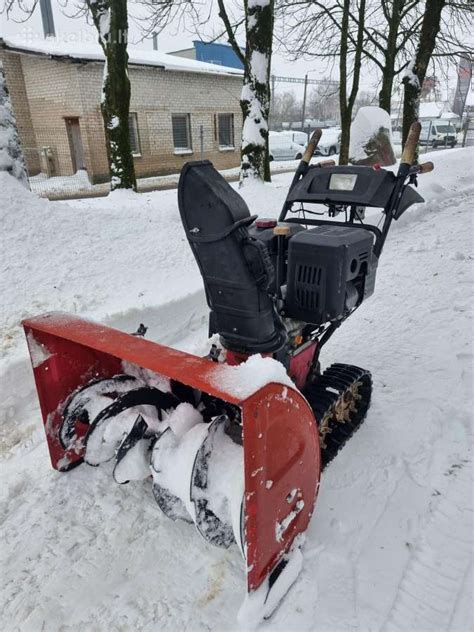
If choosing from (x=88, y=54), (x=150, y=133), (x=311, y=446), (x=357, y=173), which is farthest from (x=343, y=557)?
(x=150, y=133)

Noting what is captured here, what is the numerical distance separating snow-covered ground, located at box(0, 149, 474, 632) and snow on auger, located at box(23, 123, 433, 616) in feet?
0.61

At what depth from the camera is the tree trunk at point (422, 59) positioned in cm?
1210

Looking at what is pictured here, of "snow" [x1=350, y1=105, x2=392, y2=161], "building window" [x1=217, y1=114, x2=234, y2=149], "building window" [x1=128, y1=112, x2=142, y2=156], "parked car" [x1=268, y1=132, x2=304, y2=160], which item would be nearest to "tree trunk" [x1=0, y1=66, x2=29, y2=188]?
"snow" [x1=350, y1=105, x2=392, y2=161]

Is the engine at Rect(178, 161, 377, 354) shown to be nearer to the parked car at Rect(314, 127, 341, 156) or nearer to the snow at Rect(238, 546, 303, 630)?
the snow at Rect(238, 546, 303, 630)

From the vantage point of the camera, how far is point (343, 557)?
2.12 m

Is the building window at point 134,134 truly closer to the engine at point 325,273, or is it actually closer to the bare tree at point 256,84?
the bare tree at point 256,84

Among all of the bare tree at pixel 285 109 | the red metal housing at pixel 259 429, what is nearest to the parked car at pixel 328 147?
the red metal housing at pixel 259 429

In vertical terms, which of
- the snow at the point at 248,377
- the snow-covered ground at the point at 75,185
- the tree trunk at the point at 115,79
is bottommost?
the snow-covered ground at the point at 75,185

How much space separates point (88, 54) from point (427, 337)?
1639 centimetres

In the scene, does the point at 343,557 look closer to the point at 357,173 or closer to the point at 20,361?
the point at 357,173

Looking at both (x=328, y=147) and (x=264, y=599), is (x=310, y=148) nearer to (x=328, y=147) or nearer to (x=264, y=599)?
(x=264, y=599)

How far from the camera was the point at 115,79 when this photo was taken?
7.47m

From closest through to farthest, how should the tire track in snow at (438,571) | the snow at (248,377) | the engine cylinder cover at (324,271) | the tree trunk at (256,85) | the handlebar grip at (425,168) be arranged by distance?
1. the snow at (248,377)
2. the tire track in snow at (438,571)
3. the engine cylinder cover at (324,271)
4. the handlebar grip at (425,168)
5. the tree trunk at (256,85)

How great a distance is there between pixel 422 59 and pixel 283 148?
1315 cm
